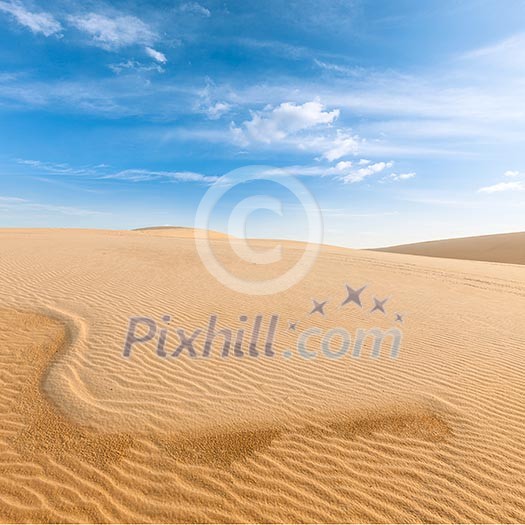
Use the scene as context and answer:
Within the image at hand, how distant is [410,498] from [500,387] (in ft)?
11.6

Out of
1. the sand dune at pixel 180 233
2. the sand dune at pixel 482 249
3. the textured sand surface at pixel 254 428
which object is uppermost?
the sand dune at pixel 180 233

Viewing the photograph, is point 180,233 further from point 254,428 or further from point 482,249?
point 254,428

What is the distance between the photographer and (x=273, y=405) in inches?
207

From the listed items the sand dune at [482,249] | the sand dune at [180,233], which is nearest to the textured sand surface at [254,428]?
the sand dune at [180,233]

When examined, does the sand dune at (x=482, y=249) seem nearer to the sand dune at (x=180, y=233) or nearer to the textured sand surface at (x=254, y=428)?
the sand dune at (x=180, y=233)

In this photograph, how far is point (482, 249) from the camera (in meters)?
50.5

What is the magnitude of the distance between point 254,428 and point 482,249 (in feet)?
185

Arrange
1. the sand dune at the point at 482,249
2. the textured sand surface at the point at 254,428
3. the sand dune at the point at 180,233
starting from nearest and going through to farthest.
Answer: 1. the textured sand surface at the point at 254,428
2. the sand dune at the point at 482,249
3. the sand dune at the point at 180,233

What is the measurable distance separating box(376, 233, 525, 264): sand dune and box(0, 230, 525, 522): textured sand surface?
42.7m

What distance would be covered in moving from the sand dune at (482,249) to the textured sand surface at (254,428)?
4270 centimetres

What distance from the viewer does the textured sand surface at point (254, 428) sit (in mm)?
3490

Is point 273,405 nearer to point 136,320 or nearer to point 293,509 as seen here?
point 293,509

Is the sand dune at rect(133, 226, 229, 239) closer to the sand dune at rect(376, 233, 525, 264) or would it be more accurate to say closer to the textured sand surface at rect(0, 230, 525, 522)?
the sand dune at rect(376, 233, 525, 264)

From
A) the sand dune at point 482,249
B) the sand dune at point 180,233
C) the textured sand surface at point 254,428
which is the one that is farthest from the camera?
the sand dune at point 180,233
